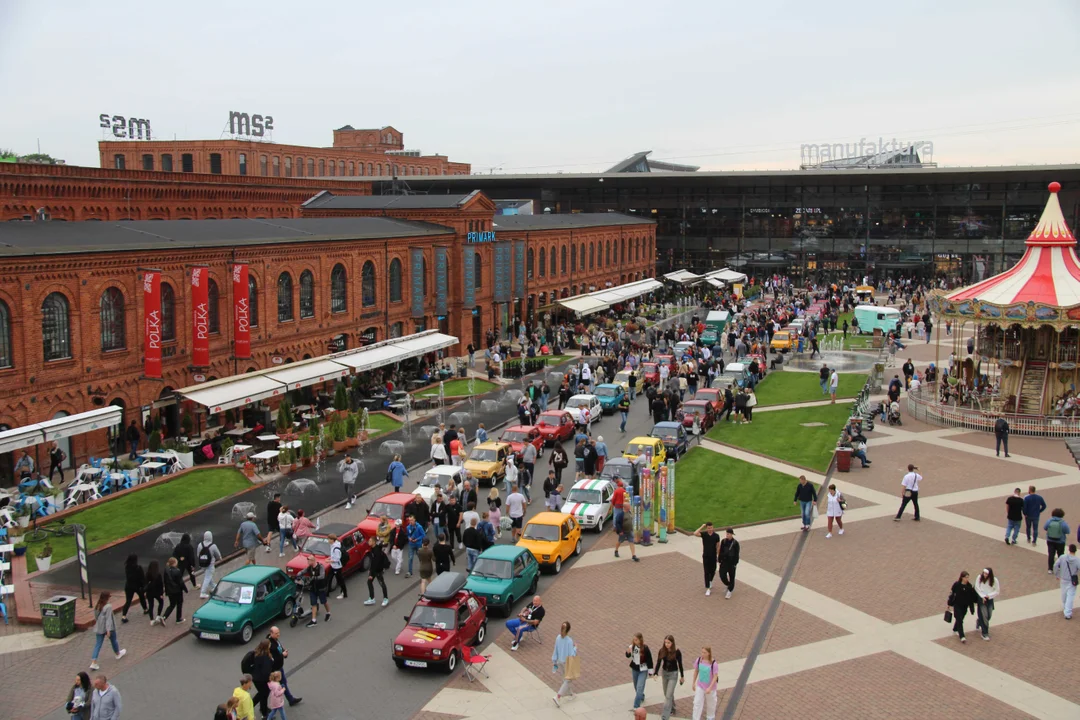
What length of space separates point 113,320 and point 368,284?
1496cm

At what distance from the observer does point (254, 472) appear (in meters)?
28.4

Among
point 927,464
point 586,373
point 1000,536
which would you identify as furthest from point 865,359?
point 1000,536

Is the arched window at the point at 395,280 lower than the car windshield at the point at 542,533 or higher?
higher

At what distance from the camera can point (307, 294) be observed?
40.5 meters

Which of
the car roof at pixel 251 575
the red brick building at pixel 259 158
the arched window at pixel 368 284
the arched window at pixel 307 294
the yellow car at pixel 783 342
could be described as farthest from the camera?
the red brick building at pixel 259 158

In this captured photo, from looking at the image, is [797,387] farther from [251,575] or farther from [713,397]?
[251,575]

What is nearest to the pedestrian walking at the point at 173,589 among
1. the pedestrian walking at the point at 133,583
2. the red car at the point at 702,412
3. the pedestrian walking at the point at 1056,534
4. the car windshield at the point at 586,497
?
the pedestrian walking at the point at 133,583

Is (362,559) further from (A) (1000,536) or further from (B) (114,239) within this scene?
(B) (114,239)

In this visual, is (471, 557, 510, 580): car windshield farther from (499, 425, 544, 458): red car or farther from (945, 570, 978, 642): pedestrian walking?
(499, 425, 544, 458): red car

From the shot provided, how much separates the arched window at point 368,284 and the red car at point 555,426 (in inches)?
559

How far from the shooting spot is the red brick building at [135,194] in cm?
4722

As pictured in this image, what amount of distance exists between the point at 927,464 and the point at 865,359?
824 inches

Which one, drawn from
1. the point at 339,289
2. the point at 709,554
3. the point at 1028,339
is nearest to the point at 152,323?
the point at 339,289

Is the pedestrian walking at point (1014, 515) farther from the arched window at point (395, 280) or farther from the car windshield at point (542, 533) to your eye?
the arched window at point (395, 280)
